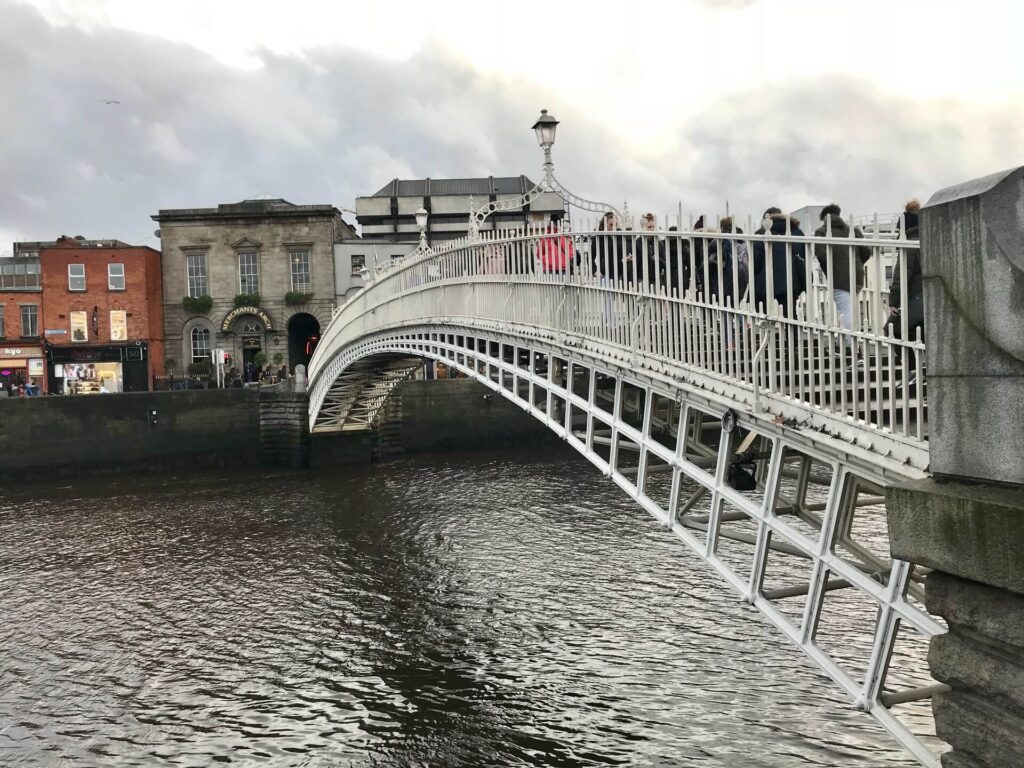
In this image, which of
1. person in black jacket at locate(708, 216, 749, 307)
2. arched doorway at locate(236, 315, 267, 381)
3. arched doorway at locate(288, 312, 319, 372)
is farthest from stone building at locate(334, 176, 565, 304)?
person in black jacket at locate(708, 216, 749, 307)

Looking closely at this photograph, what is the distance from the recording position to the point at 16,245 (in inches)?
2029

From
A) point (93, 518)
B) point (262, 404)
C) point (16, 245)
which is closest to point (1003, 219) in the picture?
point (93, 518)

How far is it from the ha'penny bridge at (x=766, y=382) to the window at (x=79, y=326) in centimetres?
2745

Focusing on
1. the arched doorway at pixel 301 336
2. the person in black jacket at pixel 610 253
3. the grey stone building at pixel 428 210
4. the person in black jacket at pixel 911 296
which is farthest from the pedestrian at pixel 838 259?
the grey stone building at pixel 428 210

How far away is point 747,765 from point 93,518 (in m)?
16.9

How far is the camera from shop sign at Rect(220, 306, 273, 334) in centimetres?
3875

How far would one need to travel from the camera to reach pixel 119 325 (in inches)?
1460

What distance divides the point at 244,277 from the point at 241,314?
1614 millimetres

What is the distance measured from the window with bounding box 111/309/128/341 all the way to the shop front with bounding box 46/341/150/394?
1.16 ft

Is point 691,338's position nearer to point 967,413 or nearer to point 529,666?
point 967,413

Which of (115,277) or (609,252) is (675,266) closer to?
(609,252)

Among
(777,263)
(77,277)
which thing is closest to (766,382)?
(777,263)

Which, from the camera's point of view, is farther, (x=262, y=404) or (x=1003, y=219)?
(x=262, y=404)

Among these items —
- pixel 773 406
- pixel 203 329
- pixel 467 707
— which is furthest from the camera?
pixel 203 329
